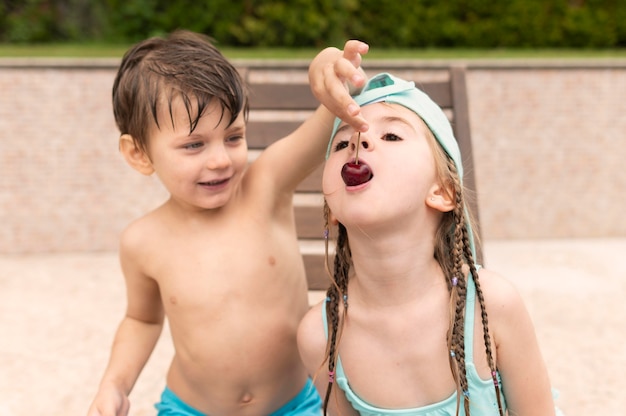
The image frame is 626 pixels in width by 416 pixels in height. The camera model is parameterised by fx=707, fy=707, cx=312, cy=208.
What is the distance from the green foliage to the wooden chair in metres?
4.30

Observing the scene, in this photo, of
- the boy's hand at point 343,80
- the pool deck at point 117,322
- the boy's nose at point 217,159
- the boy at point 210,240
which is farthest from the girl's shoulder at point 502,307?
the pool deck at point 117,322

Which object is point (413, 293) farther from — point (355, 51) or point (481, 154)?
point (481, 154)

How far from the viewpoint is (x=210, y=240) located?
1.92 metres

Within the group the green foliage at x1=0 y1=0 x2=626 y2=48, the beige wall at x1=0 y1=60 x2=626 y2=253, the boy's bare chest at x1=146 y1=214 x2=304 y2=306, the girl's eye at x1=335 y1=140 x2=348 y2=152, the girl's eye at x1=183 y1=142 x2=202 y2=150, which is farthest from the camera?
the green foliage at x1=0 y1=0 x2=626 y2=48

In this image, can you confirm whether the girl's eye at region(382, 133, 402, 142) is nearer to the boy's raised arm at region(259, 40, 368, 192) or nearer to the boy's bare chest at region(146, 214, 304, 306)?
the boy's raised arm at region(259, 40, 368, 192)

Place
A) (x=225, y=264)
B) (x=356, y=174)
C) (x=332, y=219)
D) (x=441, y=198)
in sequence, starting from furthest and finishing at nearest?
(x=225, y=264), (x=332, y=219), (x=441, y=198), (x=356, y=174)

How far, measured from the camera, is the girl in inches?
57.3

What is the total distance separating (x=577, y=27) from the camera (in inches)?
317

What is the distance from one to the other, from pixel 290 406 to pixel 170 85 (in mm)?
957

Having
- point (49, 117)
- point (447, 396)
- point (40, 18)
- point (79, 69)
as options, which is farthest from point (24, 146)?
point (447, 396)

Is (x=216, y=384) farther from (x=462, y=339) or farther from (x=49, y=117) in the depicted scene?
(x=49, y=117)

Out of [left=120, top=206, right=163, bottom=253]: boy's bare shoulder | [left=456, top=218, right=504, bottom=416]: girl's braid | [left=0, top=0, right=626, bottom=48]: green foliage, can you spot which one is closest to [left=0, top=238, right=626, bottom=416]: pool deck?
[left=120, top=206, right=163, bottom=253]: boy's bare shoulder

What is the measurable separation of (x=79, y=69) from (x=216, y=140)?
4.45 m

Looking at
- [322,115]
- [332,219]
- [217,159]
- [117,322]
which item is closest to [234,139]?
[217,159]
